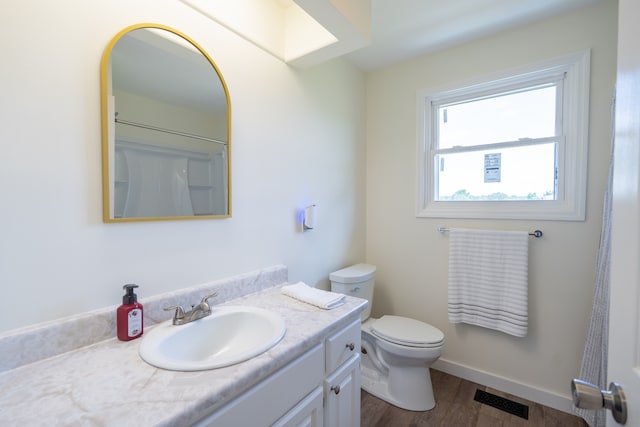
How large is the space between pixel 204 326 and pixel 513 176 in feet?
6.90

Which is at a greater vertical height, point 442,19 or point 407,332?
point 442,19

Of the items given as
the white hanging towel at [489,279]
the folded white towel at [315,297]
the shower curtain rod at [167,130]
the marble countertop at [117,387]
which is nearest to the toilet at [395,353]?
the white hanging towel at [489,279]

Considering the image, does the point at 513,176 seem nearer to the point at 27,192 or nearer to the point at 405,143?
the point at 405,143

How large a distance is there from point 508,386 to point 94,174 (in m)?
2.61

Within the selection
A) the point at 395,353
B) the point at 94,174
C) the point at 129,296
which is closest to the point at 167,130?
the point at 94,174

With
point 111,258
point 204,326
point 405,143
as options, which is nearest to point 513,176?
point 405,143

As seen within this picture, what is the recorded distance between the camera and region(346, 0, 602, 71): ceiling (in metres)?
1.61

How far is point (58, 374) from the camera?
75 cm

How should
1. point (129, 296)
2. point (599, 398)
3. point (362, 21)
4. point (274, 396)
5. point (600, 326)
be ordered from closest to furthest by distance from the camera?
point (599, 398) → point (274, 396) → point (129, 296) → point (362, 21) → point (600, 326)

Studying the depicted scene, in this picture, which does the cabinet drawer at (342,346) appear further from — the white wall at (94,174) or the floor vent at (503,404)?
the floor vent at (503,404)

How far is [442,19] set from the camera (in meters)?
1.74

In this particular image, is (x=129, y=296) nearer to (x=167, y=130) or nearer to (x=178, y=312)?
(x=178, y=312)

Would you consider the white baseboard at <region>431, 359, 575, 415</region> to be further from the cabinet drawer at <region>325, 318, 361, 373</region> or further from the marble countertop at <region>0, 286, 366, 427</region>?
the marble countertop at <region>0, 286, 366, 427</region>

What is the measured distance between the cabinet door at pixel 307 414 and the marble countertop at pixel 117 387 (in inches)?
6.9
